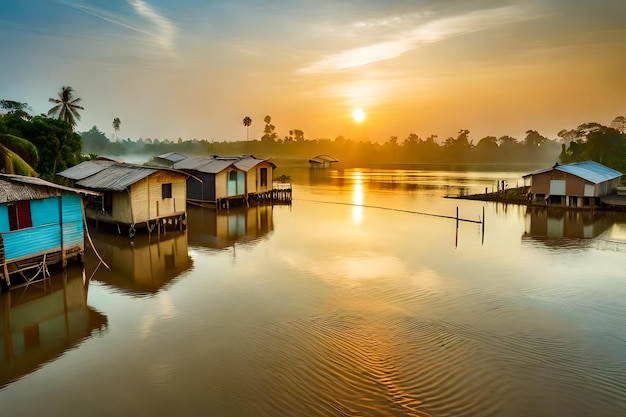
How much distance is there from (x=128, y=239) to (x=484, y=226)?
68.1 feet

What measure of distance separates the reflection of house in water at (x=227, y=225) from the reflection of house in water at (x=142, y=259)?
1.19 meters

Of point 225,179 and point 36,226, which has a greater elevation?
point 225,179

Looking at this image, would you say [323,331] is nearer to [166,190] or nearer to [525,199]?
[166,190]

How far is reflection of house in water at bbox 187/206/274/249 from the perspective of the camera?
77.1ft

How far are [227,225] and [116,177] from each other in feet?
23.7

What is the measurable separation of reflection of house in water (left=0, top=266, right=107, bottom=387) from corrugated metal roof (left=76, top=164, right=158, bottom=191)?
7.59 metres

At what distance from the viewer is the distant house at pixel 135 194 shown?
74.8ft

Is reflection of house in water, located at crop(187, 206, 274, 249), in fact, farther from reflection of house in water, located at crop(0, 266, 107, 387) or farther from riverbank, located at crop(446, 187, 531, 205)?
riverbank, located at crop(446, 187, 531, 205)

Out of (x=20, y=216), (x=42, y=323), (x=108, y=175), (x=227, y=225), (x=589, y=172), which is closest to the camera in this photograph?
(x=42, y=323)

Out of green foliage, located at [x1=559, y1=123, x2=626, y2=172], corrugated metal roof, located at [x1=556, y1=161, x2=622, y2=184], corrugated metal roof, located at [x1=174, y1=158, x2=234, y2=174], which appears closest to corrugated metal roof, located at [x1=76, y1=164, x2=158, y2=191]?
corrugated metal roof, located at [x1=174, y1=158, x2=234, y2=174]

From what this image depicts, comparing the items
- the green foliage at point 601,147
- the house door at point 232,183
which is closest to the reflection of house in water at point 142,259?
the house door at point 232,183

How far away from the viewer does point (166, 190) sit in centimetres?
2473

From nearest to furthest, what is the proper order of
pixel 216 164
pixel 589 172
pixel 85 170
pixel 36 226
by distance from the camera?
pixel 36 226, pixel 85 170, pixel 216 164, pixel 589 172

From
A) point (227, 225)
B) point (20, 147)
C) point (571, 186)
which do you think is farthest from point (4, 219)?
point (571, 186)
